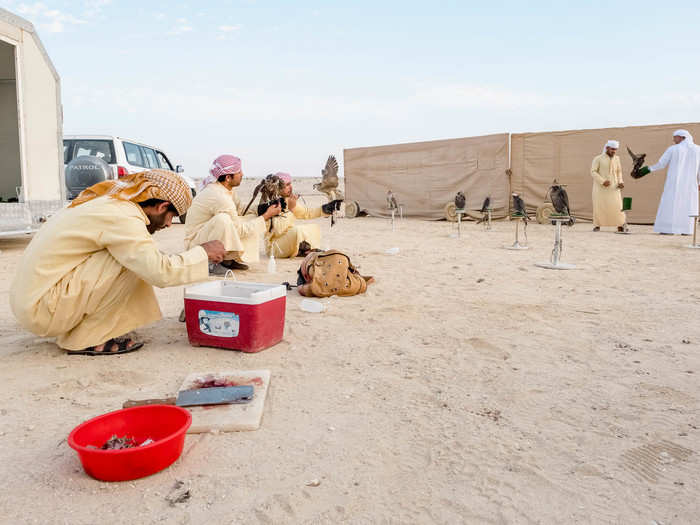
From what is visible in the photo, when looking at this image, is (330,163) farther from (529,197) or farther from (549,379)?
(549,379)

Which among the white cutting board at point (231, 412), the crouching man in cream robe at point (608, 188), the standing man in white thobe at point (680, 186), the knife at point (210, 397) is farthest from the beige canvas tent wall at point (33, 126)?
the standing man in white thobe at point (680, 186)

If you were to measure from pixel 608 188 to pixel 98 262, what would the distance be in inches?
357

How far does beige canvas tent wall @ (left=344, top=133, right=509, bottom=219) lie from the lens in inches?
497

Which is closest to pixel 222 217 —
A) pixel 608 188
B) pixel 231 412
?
pixel 231 412

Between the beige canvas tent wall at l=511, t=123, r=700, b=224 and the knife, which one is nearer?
the knife

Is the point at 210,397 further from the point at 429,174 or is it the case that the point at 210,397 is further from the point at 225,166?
the point at 429,174

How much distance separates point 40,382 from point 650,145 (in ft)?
39.1

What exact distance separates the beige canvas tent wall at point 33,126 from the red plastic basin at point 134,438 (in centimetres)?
567

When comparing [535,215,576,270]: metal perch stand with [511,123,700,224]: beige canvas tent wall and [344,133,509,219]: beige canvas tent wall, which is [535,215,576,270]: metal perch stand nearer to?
[511,123,700,224]: beige canvas tent wall

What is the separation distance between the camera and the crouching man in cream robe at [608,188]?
9.45 metres

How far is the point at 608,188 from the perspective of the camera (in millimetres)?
9594

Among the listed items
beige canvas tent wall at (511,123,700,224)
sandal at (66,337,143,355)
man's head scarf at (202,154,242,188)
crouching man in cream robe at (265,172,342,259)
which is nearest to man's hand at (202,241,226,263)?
sandal at (66,337,143,355)

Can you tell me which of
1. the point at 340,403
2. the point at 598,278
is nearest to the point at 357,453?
the point at 340,403

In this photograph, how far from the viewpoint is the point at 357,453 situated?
76.8 inches
